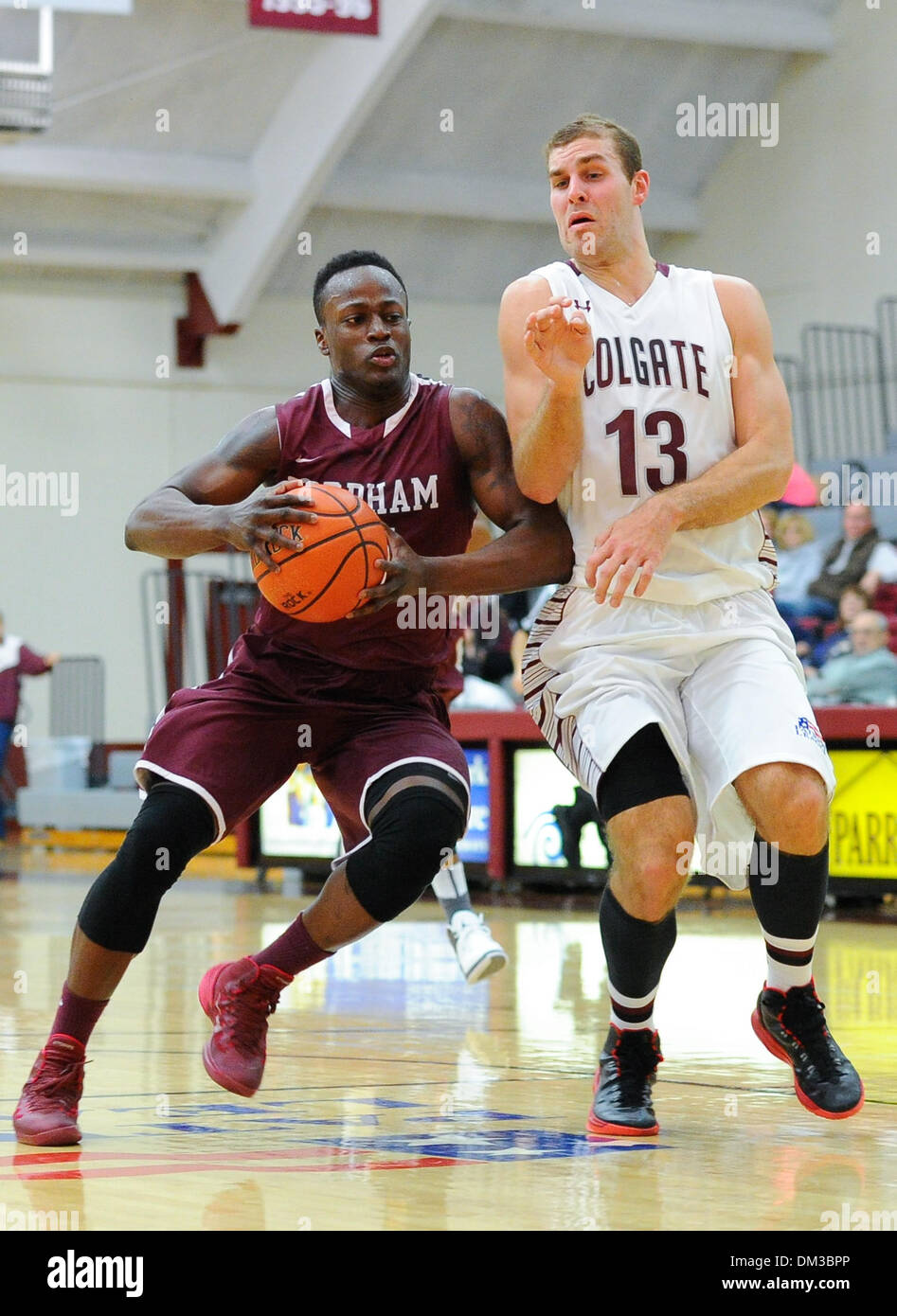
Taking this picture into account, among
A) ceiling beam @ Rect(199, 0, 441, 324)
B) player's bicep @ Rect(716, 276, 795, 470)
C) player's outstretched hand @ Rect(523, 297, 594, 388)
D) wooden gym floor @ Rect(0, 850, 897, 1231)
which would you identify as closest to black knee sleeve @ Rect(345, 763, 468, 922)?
wooden gym floor @ Rect(0, 850, 897, 1231)

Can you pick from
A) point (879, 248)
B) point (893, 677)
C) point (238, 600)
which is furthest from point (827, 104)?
point (893, 677)

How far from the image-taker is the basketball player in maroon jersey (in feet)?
12.2

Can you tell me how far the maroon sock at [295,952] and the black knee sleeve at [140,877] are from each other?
30 centimetres

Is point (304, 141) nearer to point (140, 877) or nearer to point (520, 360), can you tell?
point (520, 360)

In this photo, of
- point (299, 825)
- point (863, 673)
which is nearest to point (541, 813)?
point (299, 825)

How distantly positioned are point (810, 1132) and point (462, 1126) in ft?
2.23

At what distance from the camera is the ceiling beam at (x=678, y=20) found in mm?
16938

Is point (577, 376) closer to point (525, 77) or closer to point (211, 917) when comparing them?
point (211, 917)

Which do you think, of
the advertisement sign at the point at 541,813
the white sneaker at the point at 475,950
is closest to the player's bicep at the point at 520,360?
the white sneaker at the point at 475,950

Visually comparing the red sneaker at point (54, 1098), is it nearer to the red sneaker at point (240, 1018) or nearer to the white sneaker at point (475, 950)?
the red sneaker at point (240, 1018)

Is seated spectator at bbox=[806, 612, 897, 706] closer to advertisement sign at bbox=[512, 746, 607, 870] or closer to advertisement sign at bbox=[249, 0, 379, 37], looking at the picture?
advertisement sign at bbox=[512, 746, 607, 870]

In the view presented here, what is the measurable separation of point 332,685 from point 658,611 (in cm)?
69

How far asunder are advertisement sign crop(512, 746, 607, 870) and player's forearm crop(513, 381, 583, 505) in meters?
6.59
